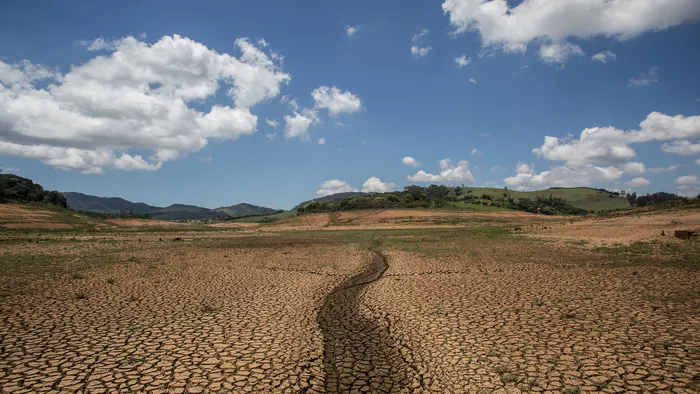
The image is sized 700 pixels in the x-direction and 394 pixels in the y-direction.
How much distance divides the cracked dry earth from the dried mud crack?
1.7 inches

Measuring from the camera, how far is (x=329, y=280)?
16859 mm

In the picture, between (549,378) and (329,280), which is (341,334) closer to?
(549,378)

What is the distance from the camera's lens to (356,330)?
32.3 ft

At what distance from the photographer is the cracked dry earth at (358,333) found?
659 cm

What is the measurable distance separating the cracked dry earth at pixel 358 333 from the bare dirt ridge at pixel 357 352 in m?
0.05

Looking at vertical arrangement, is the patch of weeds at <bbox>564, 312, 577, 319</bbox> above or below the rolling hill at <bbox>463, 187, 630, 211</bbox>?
below

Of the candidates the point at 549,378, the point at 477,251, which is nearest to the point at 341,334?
the point at 549,378

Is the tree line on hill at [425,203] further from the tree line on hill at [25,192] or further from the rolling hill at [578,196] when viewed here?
the tree line on hill at [25,192]

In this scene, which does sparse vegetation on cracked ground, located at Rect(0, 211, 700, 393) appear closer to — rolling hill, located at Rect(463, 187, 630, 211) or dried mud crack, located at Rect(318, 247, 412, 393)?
dried mud crack, located at Rect(318, 247, 412, 393)

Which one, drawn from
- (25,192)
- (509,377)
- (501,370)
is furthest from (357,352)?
(25,192)

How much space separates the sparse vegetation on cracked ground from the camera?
6.62 metres

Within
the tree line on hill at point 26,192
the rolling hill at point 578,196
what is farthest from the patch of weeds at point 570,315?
the rolling hill at point 578,196

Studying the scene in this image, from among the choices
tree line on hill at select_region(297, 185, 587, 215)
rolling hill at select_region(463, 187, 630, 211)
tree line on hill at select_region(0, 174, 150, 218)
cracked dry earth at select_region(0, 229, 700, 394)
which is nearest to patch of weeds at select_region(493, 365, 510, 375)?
cracked dry earth at select_region(0, 229, 700, 394)

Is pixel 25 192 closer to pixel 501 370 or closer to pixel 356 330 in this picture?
pixel 356 330
